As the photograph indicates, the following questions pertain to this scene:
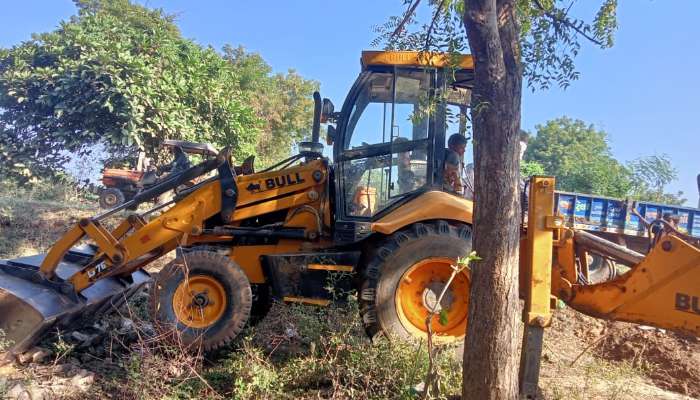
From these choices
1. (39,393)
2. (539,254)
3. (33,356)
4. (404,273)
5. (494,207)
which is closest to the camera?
(494,207)

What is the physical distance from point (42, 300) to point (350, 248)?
2.99 m

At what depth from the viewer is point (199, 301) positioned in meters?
4.88

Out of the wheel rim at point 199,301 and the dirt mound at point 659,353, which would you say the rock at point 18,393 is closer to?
the wheel rim at point 199,301

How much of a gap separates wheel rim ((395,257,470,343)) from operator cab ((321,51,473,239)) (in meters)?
0.77

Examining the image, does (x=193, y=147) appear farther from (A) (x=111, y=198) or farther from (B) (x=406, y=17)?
(A) (x=111, y=198)

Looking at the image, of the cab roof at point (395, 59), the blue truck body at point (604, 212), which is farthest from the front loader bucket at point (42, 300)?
the blue truck body at point (604, 212)

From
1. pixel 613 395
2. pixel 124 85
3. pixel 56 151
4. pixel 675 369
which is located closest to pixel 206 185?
pixel 613 395

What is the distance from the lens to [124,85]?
36.9 feet

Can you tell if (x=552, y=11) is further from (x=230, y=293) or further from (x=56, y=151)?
(x=56, y=151)

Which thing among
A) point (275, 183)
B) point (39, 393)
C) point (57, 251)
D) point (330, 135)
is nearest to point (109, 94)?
point (57, 251)

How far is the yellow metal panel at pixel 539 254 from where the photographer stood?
3740 millimetres

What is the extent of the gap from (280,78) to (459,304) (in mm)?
22935

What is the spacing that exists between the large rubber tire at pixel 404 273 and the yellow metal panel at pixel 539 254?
31.5 inches

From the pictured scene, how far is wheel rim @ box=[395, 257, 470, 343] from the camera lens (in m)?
4.67
